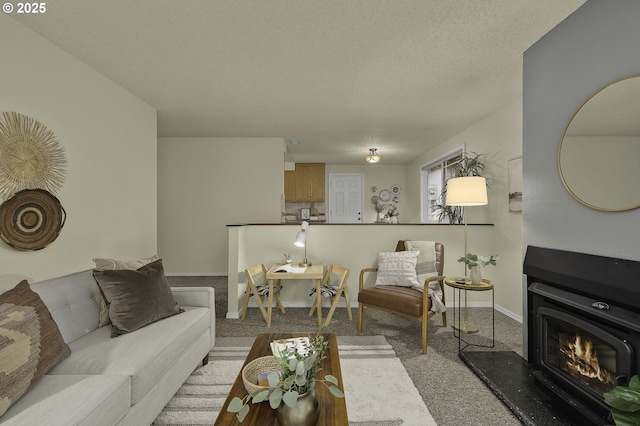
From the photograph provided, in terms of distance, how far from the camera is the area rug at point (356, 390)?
175 cm

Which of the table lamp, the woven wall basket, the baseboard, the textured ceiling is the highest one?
the textured ceiling

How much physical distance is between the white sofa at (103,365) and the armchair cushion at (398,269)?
1887 millimetres

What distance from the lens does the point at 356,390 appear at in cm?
204

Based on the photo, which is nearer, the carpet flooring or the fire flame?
the fire flame

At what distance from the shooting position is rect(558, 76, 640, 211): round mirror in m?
1.59

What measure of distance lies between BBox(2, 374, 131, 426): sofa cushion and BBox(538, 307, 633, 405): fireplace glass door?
8.13 ft

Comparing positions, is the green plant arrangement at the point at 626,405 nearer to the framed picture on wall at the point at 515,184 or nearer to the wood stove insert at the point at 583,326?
the wood stove insert at the point at 583,326

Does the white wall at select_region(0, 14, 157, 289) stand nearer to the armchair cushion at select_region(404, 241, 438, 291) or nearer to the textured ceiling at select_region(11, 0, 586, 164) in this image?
the textured ceiling at select_region(11, 0, 586, 164)

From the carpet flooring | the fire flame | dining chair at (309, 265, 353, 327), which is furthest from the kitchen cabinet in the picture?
the fire flame

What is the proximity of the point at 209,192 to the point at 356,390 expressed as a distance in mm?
4259

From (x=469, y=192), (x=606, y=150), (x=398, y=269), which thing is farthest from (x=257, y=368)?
(x=469, y=192)

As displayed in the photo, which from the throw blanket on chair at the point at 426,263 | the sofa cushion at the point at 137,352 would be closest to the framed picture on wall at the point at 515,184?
the throw blanket on chair at the point at 426,263

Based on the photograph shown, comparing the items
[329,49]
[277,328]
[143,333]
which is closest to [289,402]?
[143,333]

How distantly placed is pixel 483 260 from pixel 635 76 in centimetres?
170
